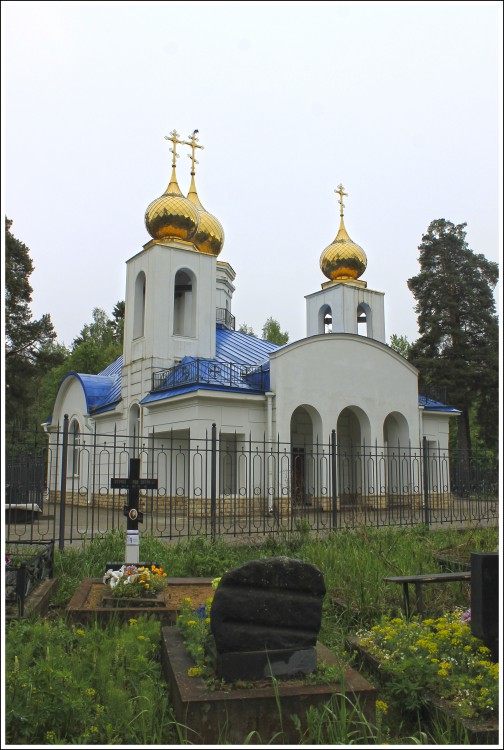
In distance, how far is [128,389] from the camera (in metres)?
18.8

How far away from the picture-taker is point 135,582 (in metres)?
5.95

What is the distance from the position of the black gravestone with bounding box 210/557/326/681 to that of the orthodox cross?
2787 millimetres

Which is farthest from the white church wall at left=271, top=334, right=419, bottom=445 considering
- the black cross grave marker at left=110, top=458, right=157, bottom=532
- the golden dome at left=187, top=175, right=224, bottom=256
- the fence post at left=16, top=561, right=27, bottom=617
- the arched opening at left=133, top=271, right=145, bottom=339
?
the fence post at left=16, top=561, right=27, bottom=617

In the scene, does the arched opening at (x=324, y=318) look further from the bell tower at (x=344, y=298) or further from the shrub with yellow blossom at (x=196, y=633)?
the shrub with yellow blossom at (x=196, y=633)

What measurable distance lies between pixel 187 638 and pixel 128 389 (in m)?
14.7

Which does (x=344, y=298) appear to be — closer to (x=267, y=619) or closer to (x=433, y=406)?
(x=433, y=406)

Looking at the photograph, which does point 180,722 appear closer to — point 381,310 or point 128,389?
point 128,389

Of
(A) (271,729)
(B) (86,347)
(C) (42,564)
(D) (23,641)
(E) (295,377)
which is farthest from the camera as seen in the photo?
(B) (86,347)

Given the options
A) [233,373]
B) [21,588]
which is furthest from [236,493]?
[21,588]

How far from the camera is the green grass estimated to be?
3.48m

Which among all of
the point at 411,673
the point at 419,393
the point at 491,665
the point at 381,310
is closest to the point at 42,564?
the point at 411,673

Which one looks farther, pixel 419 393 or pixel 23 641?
pixel 419 393

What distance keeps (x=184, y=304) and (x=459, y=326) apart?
13.5 meters

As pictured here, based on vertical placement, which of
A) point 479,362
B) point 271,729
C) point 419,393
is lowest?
point 271,729
